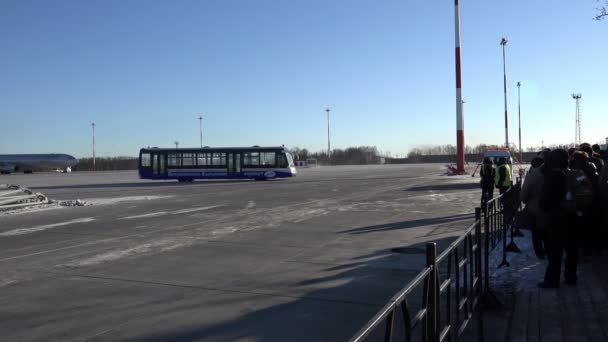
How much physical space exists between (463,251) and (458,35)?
39005mm

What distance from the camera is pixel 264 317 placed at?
18.1 feet

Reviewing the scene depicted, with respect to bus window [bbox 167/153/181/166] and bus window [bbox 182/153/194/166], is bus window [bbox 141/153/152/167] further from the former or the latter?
Answer: bus window [bbox 182/153/194/166]

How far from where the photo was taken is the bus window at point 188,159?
40062mm

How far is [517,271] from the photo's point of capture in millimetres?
7152

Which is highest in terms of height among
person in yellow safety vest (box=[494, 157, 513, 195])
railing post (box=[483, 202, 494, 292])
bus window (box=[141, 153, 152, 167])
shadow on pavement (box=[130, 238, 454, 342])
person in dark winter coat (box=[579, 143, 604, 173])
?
bus window (box=[141, 153, 152, 167])

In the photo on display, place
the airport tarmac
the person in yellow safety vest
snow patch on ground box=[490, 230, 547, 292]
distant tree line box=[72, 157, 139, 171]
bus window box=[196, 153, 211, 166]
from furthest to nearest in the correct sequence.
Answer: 1. distant tree line box=[72, 157, 139, 171]
2. bus window box=[196, 153, 211, 166]
3. the person in yellow safety vest
4. snow patch on ground box=[490, 230, 547, 292]
5. the airport tarmac

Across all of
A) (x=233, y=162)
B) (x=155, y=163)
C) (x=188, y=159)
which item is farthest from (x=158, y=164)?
(x=233, y=162)

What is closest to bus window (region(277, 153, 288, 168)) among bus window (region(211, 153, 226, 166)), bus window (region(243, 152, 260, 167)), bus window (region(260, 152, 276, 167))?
bus window (region(260, 152, 276, 167))

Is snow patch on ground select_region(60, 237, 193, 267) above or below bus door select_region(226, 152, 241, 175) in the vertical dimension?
below

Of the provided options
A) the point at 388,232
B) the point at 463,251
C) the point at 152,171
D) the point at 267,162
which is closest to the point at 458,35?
the point at 267,162

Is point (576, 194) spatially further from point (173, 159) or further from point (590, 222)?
point (173, 159)

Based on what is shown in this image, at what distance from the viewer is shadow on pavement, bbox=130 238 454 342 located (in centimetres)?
494

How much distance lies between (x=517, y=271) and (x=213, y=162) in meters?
34.7

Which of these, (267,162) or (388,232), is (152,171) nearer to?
(267,162)
